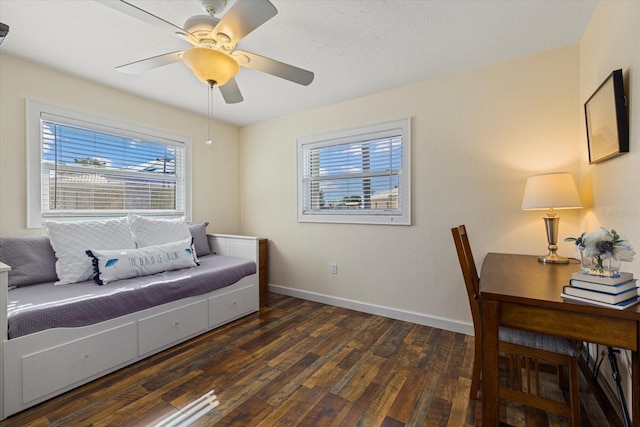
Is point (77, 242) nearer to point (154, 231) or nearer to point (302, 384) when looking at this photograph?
point (154, 231)

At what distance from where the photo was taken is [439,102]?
2.62 meters

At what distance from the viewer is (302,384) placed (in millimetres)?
1794

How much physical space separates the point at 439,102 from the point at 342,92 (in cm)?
96

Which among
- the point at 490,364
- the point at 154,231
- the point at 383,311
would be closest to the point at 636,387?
the point at 490,364

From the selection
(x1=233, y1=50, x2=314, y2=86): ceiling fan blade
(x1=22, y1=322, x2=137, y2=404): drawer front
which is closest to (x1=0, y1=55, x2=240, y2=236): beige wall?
(x1=22, y1=322, x2=137, y2=404): drawer front

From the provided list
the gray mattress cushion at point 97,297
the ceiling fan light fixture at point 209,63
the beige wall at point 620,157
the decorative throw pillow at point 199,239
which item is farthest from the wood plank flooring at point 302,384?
the ceiling fan light fixture at point 209,63

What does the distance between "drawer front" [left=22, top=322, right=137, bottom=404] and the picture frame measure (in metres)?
3.08

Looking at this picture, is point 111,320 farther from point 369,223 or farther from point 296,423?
point 369,223

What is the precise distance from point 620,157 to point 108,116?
3.91 metres

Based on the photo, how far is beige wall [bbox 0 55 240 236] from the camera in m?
2.23

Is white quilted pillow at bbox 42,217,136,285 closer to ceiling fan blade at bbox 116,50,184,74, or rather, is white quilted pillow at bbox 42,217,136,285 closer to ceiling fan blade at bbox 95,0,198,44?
ceiling fan blade at bbox 116,50,184,74

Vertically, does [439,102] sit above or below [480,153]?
above

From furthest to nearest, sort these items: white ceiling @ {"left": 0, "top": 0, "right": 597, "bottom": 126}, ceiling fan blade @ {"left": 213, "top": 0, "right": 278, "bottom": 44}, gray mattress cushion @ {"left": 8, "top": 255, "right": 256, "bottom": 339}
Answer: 1. white ceiling @ {"left": 0, "top": 0, "right": 597, "bottom": 126}
2. gray mattress cushion @ {"left": 8, "top": 255, "right": 256, "bottom": 339}
3. ceiling fan blade @ {"left": 213, "top": 0, "right": 278, "bottom": 44}

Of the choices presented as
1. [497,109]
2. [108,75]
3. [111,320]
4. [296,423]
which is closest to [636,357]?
[296,423]
